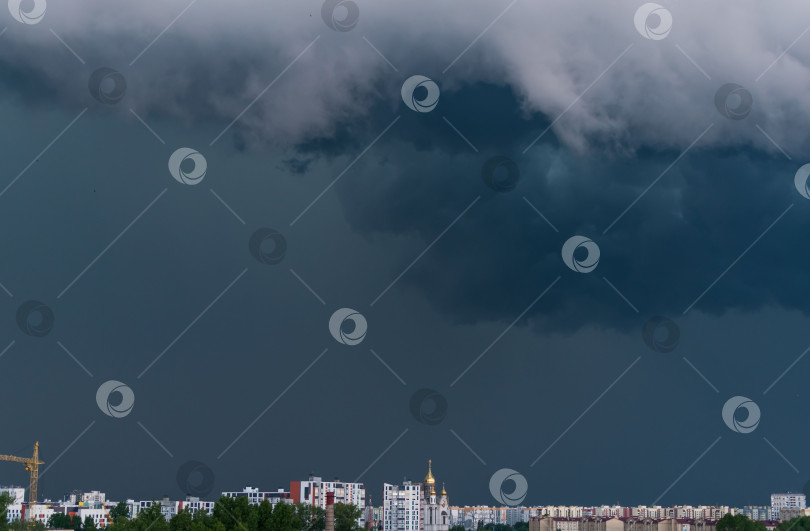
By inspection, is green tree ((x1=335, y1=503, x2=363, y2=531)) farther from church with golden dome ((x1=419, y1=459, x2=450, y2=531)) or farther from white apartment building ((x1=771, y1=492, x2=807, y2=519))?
white apartment building ((x1=771, y1=492, x2=807, y2=519))

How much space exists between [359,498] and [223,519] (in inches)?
1698

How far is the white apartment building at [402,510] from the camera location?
7500 cm

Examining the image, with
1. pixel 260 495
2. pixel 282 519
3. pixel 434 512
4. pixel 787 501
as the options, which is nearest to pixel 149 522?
pixel 282 519

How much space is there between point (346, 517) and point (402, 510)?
88.7ft

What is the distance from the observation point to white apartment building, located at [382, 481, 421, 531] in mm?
75000

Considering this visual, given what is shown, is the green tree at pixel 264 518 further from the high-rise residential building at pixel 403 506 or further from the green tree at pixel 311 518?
the high-rise residential building at pixel 403 506

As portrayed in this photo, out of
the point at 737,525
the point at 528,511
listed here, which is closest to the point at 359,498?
the point at 737,525

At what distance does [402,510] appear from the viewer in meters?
75.4

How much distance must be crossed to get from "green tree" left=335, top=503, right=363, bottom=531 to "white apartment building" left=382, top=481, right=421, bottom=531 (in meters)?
25.5

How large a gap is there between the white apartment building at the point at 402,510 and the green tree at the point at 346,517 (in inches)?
1004

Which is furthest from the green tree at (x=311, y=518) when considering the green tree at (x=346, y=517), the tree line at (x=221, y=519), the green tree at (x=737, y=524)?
the green tree at (x=737, y=524)

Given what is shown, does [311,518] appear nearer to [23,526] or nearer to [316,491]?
[23,526]

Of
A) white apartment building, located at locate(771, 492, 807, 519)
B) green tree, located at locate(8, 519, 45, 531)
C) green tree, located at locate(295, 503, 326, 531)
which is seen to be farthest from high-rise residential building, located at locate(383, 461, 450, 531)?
white apartment building, located at locate(771, 492, 807, 519)

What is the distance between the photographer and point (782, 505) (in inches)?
5007
